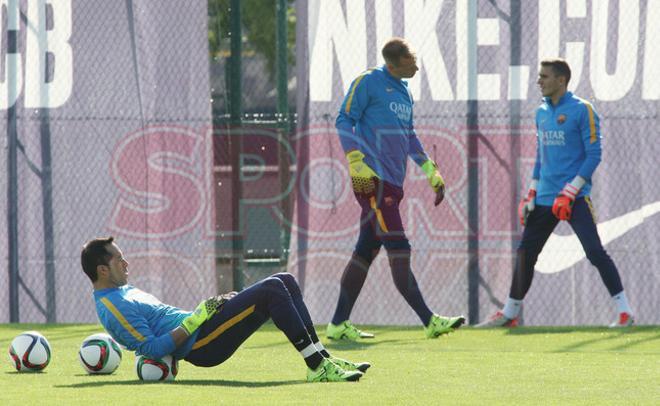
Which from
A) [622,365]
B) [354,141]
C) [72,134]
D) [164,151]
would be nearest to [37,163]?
[72,134]

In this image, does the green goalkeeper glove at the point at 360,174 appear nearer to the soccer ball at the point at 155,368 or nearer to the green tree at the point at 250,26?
the soccer ball at the point at 155,368

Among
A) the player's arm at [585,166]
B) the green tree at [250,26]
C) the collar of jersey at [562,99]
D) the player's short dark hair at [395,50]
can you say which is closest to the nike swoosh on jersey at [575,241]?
the player's arm at [585,166]

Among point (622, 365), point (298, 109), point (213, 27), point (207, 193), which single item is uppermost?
point (213, 27)

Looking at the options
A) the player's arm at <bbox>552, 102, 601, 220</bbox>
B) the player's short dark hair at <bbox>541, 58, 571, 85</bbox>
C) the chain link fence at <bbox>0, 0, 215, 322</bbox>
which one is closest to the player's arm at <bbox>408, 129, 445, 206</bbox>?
the player's arm at <bbox>552, 102, 601, 220</bbox>

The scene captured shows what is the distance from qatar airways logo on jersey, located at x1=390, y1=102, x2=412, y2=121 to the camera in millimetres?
9422

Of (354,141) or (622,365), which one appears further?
(354,141)

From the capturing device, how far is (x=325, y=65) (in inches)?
437

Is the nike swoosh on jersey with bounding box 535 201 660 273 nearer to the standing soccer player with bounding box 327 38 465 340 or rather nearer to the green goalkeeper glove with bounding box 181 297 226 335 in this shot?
the standing soccer player with bounding box 327 38 465 340

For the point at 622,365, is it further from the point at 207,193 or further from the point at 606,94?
the point at 207,193

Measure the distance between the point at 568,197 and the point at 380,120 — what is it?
1536mm

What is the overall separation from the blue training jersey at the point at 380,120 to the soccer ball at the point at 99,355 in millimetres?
2506

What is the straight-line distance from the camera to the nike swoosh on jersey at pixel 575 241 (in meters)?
10.7

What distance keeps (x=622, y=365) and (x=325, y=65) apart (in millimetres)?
4173

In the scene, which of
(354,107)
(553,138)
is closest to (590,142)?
(553,138)
